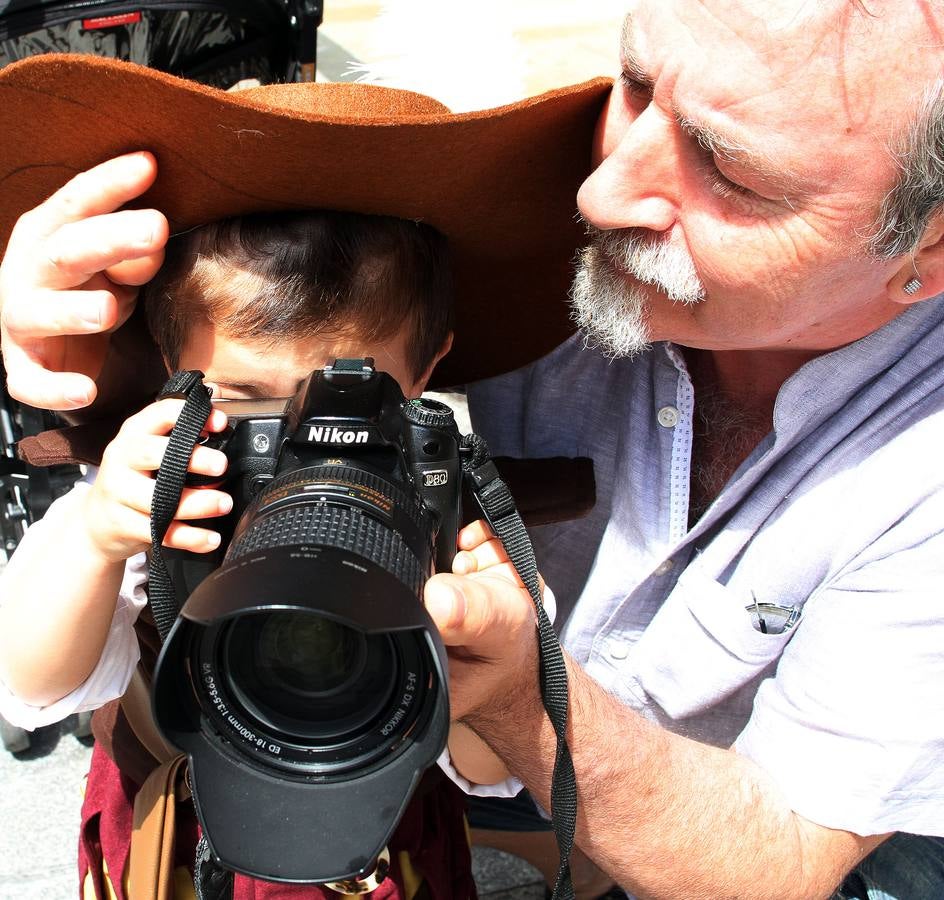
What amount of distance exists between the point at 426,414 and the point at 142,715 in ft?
1.90

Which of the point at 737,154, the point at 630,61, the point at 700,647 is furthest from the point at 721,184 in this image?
the point at 700,647

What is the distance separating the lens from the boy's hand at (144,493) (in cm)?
83

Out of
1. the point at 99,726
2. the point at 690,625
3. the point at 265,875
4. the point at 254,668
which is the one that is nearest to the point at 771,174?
the point at 690,625

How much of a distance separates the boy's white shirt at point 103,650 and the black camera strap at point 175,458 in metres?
0.16

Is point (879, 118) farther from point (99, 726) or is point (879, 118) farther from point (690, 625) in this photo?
point (99, 726)

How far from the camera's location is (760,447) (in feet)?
3.82

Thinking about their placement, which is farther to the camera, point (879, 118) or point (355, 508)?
point (879, 118)

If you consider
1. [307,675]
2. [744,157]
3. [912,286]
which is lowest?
[307,675]

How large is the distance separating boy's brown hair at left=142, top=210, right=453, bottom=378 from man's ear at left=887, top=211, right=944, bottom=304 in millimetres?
516

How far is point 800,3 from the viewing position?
86cm

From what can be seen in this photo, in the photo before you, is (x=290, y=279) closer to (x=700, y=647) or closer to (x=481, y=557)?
(x=481, y=557)

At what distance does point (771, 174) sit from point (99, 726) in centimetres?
104

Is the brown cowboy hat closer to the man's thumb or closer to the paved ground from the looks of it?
the man's thumb

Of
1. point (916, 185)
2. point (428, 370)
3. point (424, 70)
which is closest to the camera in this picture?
point (916, 185)
